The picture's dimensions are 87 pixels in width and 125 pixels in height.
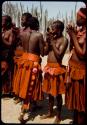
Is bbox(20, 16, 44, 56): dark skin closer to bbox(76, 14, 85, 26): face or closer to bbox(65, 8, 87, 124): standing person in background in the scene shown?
bbox(65, 8, 87, 124): standing person in background

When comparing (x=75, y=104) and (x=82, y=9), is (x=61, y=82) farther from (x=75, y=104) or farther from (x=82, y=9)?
(x=82, y=9)

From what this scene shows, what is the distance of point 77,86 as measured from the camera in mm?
4930

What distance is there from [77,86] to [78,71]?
213mm

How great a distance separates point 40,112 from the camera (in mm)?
6449

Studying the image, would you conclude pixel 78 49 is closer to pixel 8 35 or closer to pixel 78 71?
pixel 78 71

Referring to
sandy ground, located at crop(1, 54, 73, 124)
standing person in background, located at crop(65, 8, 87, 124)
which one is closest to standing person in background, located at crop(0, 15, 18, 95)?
sandy ground, located at crop(1, 54, 73, 124)

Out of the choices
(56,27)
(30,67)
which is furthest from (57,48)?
(30,67)

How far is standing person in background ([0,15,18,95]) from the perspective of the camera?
6.76 metres

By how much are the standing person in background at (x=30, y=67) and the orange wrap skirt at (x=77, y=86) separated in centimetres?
87

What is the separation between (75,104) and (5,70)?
242 centimetres

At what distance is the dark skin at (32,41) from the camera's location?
5.68 meters

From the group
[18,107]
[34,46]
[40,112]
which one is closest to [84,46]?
[34,46]

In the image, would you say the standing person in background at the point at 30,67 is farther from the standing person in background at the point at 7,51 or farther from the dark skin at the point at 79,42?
the dark skin at the point at 79,42

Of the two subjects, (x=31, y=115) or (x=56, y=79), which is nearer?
(x=56, y=79)
